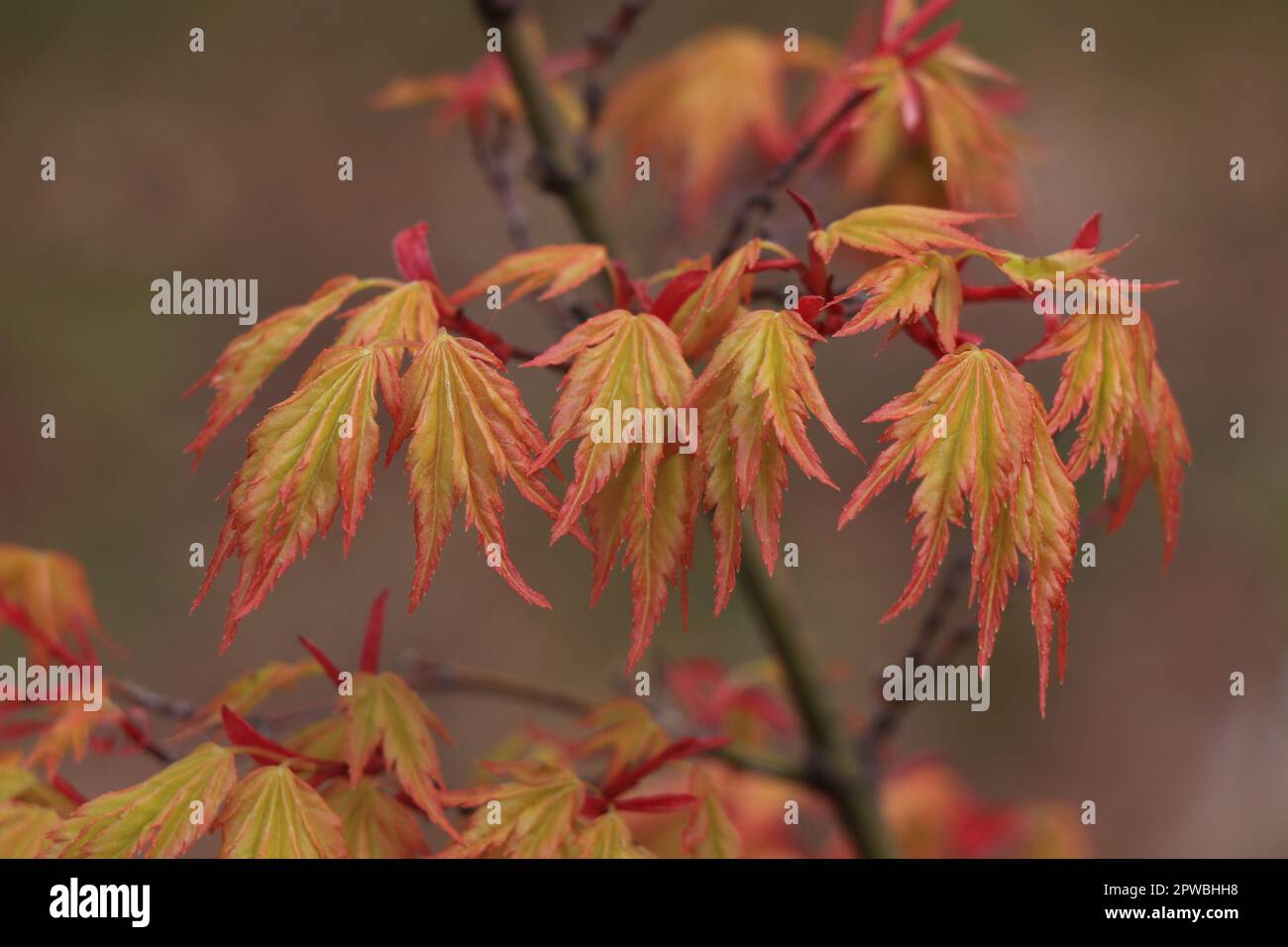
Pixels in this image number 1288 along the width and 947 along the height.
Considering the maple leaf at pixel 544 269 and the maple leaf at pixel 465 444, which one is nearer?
the maple leaf at pixel 465 444

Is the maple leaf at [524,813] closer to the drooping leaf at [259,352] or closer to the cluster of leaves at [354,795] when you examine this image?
the cluster of leaves at [354,795]

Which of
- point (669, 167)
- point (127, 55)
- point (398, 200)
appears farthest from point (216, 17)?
point (669, 167)

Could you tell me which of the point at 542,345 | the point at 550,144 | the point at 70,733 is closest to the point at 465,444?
the point at 70,733

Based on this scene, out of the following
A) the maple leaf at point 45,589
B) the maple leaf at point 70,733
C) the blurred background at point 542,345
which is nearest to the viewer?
the maple leaf at point 70,733

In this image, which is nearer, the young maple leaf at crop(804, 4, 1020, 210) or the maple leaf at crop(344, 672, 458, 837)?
the maple leaf at crop(344, 672, 458, 837)

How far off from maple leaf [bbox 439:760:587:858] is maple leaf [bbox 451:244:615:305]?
12.5 inches

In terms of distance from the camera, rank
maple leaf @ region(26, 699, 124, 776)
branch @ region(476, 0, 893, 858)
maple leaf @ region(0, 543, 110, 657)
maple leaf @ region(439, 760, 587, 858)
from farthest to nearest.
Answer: branch @ region(476, 0, 893, 858)
maple leaf @ region(0, 543, 110, 657)
maple leaf @ region(26, 699, 124, 776)
maple leaf @ region(439, 760, 587, 858)

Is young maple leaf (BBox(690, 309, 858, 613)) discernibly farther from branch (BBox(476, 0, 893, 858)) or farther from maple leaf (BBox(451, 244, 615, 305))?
branch (BBox(476, 0, 893, 858))

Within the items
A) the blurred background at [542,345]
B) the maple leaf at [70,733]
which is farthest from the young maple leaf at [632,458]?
the blurred background at [542,345]

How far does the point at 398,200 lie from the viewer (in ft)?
10.9

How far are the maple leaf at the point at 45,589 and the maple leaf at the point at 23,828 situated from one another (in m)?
0.25

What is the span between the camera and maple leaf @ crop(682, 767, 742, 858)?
0.87 m

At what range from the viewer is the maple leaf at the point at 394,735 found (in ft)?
2.62

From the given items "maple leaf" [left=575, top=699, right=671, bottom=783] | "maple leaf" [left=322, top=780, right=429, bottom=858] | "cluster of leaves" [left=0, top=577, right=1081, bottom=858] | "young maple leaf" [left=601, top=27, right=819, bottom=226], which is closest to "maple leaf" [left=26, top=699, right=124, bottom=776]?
"cluster of leaves" [left=0, top=577, right=1081, bottom=858]
